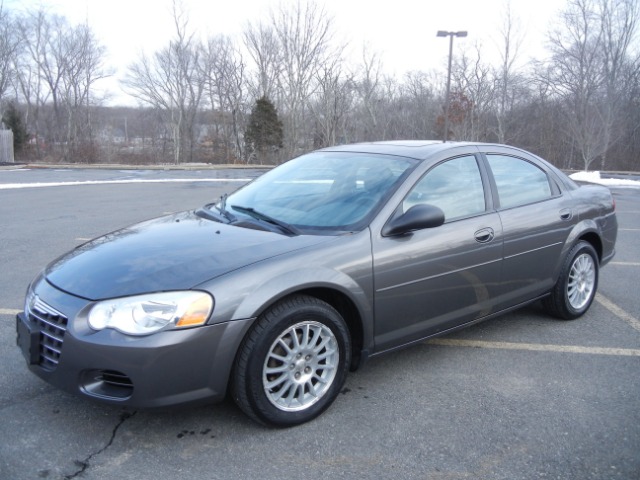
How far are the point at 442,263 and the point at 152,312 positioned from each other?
1.79m

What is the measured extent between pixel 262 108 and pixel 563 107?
75.1ft

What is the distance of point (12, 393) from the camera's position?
9.87 ft

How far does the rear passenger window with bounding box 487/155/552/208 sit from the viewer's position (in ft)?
12.8

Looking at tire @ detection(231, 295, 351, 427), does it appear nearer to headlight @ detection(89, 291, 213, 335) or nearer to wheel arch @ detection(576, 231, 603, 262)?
headlight @ detection(89, 291, 213, 335)

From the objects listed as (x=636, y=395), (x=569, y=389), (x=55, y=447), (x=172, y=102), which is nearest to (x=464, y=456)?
(x=569, y=389)

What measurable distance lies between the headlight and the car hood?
5 centimetres

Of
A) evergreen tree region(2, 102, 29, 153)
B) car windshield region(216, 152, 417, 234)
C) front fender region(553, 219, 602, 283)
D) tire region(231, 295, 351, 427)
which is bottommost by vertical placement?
tire region(231, 295, 351, 427)

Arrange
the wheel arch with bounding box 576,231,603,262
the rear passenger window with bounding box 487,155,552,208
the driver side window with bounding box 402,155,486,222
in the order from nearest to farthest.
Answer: the driver side window with bounding box 402,155,486,222
the rear passenger window with bounding box 487,155,552,208
the wheel arch with bounding box 576,231,603,262

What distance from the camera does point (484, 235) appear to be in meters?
3.55

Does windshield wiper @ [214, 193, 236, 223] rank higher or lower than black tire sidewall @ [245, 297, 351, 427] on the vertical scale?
higher

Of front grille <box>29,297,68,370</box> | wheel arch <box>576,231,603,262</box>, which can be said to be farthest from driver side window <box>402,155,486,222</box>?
front grille <box>29,297,68,370</box>

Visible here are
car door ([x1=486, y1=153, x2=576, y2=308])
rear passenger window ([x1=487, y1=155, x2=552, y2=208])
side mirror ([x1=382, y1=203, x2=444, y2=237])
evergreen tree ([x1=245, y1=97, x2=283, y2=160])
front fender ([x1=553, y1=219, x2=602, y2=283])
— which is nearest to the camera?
side mirror ([x1=382, y1=203, x2=444, y2=237])

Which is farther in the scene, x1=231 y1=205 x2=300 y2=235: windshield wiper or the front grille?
x1=231 y1=205 x2=300 y2=235: windshield wiper

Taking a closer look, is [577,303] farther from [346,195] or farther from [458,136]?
[458,136]
